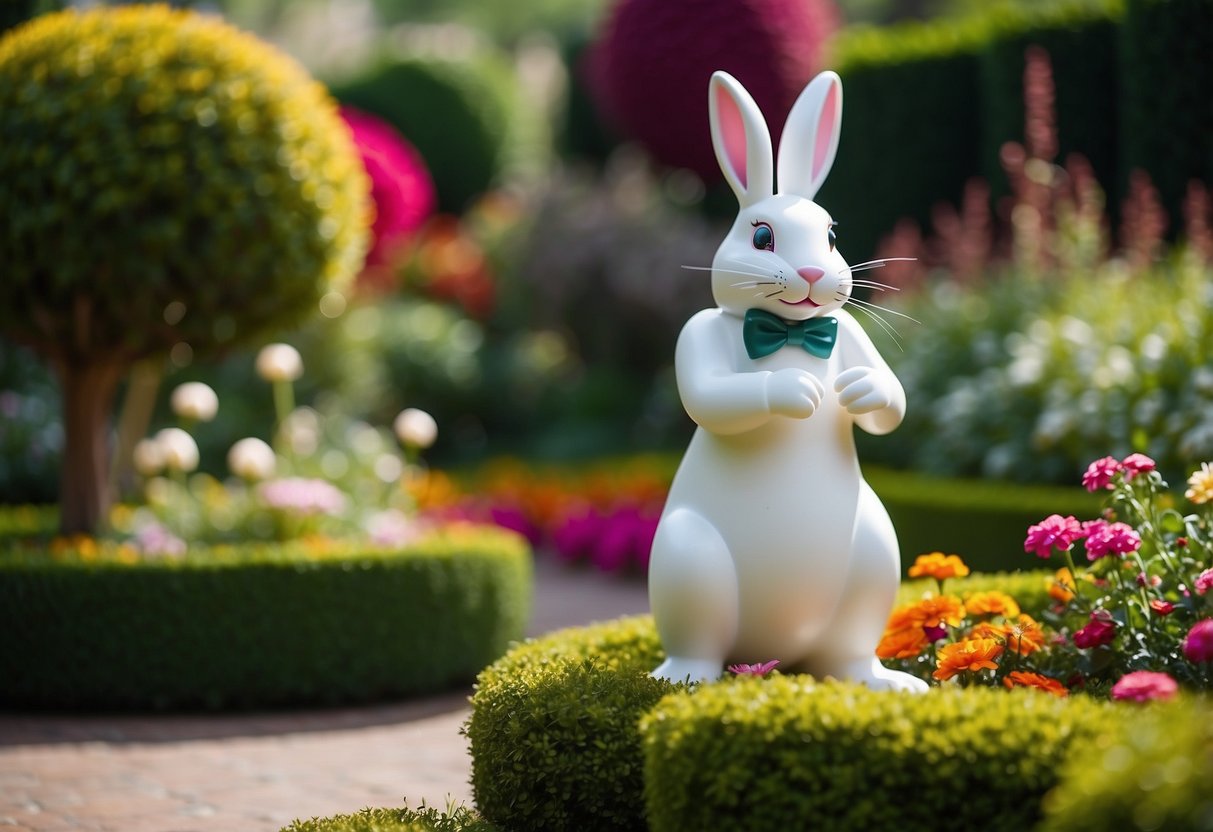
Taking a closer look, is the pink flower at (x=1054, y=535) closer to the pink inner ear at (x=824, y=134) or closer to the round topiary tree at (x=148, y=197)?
the pink inner ear at (x=824, y=134)

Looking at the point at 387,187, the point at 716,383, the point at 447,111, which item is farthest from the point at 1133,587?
the point at 447,111

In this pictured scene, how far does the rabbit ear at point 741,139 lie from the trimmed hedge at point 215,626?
2.60 m

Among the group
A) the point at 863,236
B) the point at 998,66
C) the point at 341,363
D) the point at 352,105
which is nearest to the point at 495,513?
the point at 341,363

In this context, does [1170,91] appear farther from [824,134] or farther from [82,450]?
[82,450]

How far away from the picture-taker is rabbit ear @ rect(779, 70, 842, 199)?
3.97 meters

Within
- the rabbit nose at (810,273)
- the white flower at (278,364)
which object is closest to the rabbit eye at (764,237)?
the rabbit nose at (810,273)

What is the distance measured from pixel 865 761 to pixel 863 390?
1.23 metres

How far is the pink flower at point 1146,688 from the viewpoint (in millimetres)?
2795

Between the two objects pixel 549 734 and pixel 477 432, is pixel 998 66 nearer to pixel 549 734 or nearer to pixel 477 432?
pixel 477 432

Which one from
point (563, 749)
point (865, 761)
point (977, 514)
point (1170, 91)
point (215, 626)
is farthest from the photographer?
point (1170, 91)

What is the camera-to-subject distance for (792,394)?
11.6 ft

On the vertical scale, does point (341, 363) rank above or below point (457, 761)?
above

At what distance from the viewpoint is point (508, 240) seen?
14938 mm

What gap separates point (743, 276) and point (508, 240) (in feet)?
37.1
